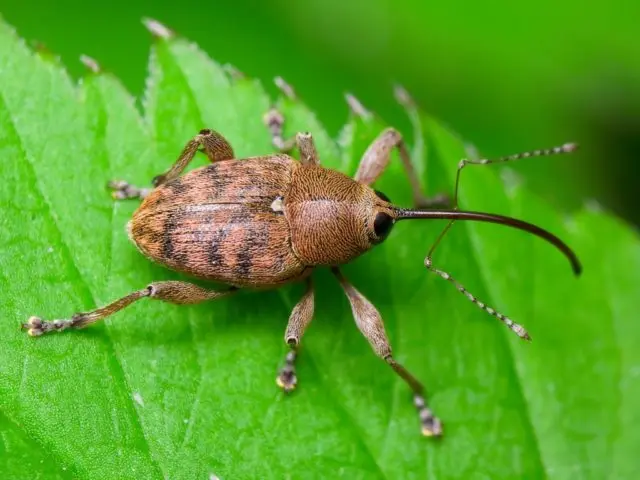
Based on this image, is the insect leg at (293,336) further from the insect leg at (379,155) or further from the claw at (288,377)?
the insect leg at (379,155)

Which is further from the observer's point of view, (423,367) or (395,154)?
(395,154)

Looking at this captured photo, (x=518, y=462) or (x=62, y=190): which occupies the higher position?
(x=62, y=190)

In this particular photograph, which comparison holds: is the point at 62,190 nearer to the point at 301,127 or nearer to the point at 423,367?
the point at 301,127

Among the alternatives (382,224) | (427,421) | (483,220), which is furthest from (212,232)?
(427,421)

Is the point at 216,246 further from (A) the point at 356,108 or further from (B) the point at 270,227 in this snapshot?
(A) the point at 356,108

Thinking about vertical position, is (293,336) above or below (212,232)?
below

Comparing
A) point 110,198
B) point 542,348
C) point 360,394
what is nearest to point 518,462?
point 542,348

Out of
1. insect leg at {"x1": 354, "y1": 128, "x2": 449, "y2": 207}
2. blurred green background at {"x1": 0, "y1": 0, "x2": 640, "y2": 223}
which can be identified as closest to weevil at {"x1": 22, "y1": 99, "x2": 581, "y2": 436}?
insect leg at {"x1": 354, "y1": 128, "x2": 449, "y2": 207}
